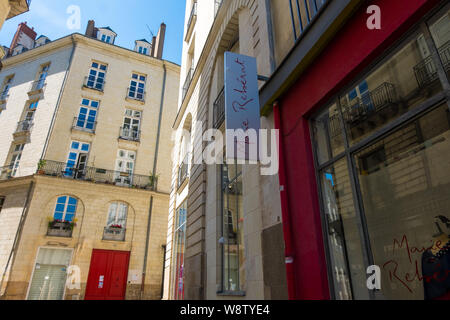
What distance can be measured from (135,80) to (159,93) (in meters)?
2.21

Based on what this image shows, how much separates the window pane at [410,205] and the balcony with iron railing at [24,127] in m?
23.5

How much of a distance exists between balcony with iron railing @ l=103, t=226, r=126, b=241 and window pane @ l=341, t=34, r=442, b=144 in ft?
60.0

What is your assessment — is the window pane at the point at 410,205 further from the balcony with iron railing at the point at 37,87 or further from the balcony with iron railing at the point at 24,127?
→ the balcony with iron railing at the point at 37,87

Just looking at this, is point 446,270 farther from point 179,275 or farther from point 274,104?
point 179,275

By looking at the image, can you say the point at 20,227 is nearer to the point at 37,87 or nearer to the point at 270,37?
the point at 37,87

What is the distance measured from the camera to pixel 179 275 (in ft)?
34.9

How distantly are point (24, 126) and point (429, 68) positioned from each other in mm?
24897

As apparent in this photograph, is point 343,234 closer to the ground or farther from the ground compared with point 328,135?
closer to the ground

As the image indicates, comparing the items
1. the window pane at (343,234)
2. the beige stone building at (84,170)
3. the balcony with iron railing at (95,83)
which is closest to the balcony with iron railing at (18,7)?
the beige stone building at (84,170)

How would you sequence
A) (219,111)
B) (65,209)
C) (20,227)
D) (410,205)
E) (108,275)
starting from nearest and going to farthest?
(410,205) < (219,111) < (20,227) < (108,275) < (65,209)

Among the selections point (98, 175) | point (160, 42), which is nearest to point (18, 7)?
point (98, 175)

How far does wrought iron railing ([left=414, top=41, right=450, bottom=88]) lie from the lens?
2.76 metres

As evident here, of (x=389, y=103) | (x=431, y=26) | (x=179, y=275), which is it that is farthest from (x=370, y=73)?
(x=179, y=275)

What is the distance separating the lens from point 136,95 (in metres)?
24.5
